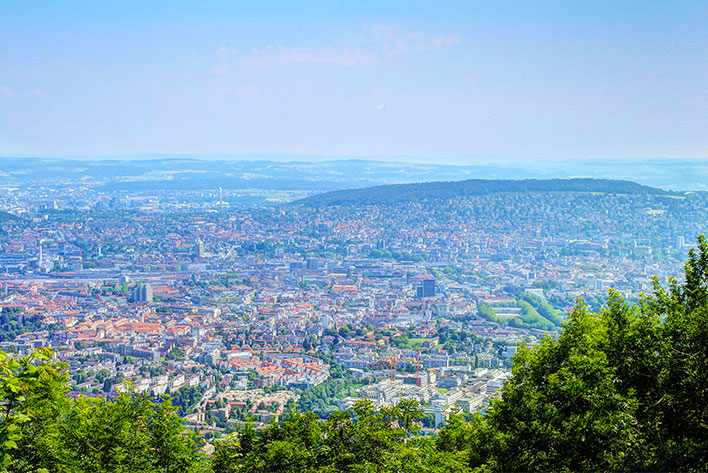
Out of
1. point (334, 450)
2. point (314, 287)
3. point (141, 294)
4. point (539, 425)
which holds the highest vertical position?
point (539, 425)

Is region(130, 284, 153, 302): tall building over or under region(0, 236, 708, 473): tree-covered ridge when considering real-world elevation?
under

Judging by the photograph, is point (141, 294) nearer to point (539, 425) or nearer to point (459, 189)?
point (539, 425)

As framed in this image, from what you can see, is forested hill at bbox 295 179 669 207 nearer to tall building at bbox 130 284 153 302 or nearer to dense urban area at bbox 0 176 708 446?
dense urban area at bbox 0 176 708 446

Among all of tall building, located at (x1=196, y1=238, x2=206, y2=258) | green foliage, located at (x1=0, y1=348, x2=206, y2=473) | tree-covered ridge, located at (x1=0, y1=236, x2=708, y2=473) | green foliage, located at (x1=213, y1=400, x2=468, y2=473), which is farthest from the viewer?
tall building, located at (x1=196, y1=238, x2=206, y2=258)

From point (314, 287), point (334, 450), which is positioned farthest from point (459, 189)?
point (334, 450)

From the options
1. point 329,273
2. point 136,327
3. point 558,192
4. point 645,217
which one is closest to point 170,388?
point 136,327

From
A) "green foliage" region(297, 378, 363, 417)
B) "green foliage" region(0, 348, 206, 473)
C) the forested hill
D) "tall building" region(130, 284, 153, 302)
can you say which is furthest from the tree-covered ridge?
the forested hill

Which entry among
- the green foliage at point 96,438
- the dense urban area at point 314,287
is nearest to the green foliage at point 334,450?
the green foliage at point 96,438
